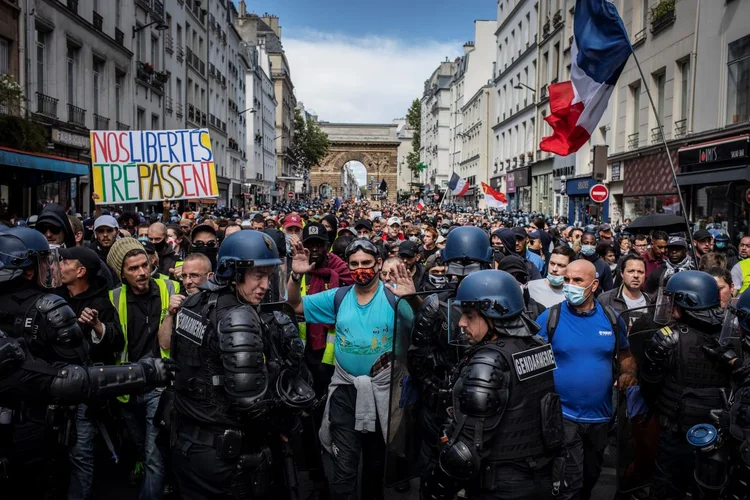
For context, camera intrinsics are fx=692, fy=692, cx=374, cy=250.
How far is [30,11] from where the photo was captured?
16.3 metres

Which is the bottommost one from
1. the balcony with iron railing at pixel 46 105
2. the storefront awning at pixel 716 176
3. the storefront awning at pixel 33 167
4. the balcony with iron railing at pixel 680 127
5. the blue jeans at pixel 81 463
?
the blue jeans at pixel 81 463

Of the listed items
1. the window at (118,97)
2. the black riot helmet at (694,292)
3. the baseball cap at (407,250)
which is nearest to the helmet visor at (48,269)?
the black riot helmet at (694,292)

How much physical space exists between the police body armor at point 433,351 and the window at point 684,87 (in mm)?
14689

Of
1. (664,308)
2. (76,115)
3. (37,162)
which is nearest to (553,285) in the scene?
(664,308)

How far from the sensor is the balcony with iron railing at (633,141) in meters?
19.9

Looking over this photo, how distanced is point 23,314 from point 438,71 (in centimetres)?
8216

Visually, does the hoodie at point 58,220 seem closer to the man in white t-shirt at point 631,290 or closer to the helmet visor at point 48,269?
the helmet visor at point 48,269

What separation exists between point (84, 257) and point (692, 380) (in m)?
3.85

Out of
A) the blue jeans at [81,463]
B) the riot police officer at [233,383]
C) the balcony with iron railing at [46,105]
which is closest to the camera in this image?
the riot police officer at [233,383]

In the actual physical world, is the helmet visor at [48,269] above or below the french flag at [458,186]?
below

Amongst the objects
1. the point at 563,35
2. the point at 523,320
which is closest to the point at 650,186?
the point at 563,35

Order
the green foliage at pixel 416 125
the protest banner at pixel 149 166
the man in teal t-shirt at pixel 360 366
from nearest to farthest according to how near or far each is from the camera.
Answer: the man in teal t-shirt at pixel 360 366 < the protest banner at pixel 149 166 < the green foliage at pixel 416 125

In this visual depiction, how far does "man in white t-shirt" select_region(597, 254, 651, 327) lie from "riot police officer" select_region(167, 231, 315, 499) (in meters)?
3.54

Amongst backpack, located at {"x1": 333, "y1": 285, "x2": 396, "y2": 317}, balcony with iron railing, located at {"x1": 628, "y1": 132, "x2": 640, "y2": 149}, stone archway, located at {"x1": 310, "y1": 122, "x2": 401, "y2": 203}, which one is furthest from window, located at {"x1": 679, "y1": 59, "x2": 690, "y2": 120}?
stone archway, located at {"x1": 310, "y1": 122, "x2": 401, "y2": 203}
